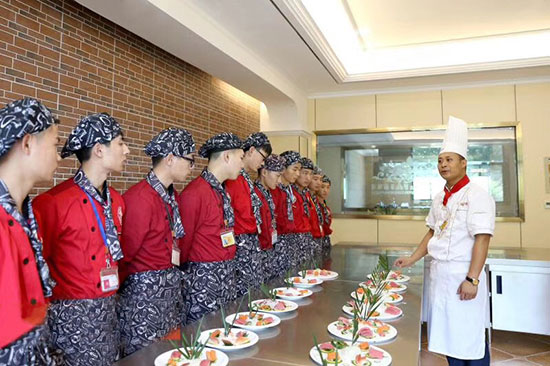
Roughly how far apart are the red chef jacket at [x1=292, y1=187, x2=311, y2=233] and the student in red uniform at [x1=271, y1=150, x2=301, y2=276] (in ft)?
0.13

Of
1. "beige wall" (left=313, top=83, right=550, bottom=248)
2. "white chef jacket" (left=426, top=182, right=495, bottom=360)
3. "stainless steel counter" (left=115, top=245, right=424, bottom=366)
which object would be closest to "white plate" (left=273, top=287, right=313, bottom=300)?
"stainless steel counter" (left=115, top=245, right=424, bottom=366)

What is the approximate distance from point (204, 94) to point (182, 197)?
241 cm

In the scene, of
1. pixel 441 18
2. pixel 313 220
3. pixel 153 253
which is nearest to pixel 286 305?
pixel 153 253

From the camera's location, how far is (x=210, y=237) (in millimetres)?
2072

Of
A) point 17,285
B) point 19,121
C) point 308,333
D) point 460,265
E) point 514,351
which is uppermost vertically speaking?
point 19,121

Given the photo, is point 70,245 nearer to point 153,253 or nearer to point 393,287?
point 153,253

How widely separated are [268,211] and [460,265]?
4.32 feet

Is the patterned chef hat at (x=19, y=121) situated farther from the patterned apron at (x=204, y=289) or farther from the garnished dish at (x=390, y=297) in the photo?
the garnished dish at (x=390, y=297)

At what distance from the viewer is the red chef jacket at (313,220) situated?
147 inches

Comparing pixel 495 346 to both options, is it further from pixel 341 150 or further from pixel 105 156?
pixel 105 156

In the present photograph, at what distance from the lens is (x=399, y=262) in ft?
8.33

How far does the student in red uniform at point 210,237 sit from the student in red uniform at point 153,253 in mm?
116

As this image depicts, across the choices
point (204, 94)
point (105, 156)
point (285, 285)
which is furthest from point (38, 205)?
point (204, 94)

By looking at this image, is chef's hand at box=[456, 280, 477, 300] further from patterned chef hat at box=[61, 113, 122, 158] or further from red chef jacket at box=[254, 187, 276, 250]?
patterned chef hat at box=[61, 113, 122, 158]
